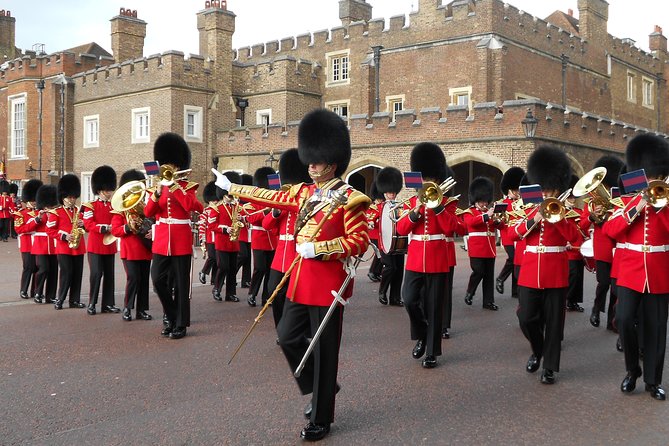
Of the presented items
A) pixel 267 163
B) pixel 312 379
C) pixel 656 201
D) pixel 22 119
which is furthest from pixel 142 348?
pixel 22 119

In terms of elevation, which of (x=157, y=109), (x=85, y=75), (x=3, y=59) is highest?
(x=3, y=59)

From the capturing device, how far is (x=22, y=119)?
1251 inches

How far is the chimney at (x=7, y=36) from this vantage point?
3972 cm

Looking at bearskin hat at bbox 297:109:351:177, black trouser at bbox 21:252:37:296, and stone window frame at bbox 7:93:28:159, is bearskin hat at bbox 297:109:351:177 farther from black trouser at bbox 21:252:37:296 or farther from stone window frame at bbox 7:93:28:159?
stone window frame at bbox 7:93:28:159

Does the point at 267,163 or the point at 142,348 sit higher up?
the point at 267,163

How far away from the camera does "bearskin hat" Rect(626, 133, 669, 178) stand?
5734 mm

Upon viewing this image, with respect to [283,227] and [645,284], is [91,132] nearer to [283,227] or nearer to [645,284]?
[283,227]

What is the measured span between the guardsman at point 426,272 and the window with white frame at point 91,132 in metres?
24.5

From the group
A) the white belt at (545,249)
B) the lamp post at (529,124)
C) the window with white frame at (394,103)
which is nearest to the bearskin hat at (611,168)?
the white belt at (545,249)

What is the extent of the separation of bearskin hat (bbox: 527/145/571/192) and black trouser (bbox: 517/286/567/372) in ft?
3.17

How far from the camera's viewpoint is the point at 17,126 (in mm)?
32094

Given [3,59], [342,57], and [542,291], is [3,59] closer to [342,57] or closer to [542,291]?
[342,57]

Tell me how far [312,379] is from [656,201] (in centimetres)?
279

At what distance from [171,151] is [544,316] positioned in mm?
4356
